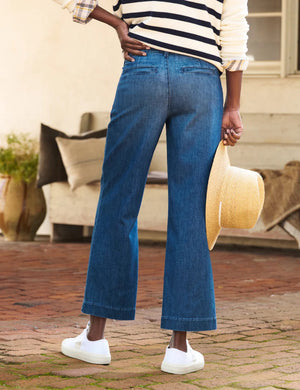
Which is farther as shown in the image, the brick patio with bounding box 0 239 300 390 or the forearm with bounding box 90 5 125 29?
the forearm with bounding box 90 5 125 29


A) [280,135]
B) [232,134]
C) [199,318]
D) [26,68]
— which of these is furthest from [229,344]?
[26,68]

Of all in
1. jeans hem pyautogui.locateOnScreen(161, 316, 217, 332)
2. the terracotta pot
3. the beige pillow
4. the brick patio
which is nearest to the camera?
the brick patio

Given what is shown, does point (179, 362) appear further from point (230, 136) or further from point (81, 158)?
point (81, 158)

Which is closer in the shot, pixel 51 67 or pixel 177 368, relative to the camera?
pixel 177 368

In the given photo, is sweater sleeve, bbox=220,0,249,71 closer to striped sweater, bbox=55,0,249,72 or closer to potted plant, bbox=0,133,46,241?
striped sweater, bbox=55,0,249,72

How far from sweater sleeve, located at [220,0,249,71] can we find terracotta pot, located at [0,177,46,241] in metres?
4.91

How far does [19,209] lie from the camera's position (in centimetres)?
726

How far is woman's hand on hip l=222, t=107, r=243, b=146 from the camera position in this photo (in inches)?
102

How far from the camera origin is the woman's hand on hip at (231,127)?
2.60 m

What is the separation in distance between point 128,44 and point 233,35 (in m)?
0.32

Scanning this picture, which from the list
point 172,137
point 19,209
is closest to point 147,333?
point 172,137

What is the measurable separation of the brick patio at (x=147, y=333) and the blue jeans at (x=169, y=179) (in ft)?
0.63

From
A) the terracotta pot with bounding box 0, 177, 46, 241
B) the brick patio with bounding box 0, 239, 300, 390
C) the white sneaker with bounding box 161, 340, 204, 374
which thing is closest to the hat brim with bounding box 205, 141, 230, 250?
the white sneaker with bounding box 161, 340, 204, 374

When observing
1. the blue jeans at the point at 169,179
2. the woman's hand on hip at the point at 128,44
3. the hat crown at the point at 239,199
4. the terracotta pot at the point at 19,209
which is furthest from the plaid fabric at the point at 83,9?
the terracotta pot at the point at 19,209
